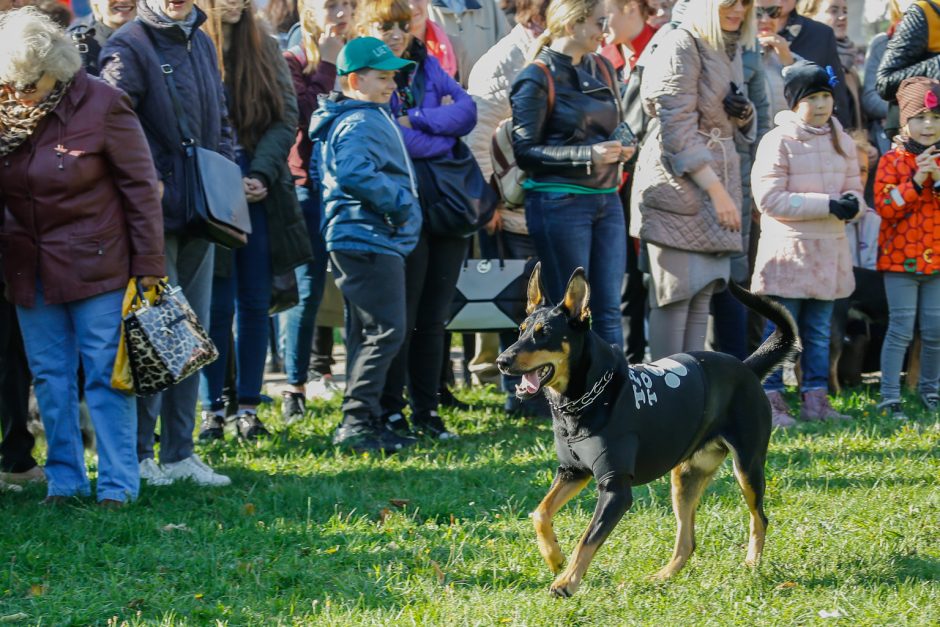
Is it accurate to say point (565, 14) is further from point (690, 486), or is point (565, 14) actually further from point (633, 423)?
point (633, 423)

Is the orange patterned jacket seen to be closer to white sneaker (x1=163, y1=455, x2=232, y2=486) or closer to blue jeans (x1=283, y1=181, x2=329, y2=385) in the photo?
blue jeans (x1=283, y1=181, x2=329, y2=385)

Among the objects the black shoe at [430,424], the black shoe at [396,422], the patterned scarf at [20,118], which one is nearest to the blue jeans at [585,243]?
the black shoe at [430,424]

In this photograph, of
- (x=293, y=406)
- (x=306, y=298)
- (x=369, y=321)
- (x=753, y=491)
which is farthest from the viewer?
(x=306, y=298)

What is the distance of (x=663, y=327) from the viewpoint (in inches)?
300

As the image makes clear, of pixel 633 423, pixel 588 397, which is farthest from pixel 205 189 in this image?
pixel 633 423

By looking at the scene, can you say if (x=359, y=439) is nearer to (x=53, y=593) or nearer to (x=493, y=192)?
(x=493, y=192)

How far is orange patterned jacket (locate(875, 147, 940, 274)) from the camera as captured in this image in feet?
24.9

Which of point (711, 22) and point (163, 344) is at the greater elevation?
point (711, 22)

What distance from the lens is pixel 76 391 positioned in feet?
19.9

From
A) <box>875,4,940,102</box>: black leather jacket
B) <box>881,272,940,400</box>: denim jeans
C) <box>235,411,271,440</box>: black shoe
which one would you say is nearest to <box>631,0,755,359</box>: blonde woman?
<box>881,272,940,400</box>: denim jeans

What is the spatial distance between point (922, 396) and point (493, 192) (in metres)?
2.95

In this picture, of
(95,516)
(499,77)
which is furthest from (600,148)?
(95,516)

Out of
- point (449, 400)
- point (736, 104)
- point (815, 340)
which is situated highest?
point (736, 104)

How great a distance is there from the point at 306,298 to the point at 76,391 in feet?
7.66
